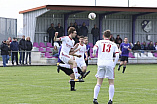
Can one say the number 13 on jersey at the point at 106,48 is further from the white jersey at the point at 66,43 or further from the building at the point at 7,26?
the building at the point at 7,26

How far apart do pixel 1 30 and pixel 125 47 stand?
1904 centimetres

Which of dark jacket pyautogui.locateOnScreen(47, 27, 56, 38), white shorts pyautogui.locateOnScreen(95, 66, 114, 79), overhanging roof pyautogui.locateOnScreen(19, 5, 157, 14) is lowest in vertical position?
white shorts pyautogui.locateOnScreen(95, 66, 114, 79)

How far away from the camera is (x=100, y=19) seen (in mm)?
39125

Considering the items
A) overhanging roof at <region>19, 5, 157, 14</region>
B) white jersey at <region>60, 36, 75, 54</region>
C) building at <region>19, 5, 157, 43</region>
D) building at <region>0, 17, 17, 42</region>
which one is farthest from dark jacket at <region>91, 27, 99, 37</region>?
white jersey at <region>60, 36, 75, 54</region>

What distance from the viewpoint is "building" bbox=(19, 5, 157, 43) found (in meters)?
36.0

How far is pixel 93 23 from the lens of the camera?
39.5 meters

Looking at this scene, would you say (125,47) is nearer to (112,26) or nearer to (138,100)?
(138,100)

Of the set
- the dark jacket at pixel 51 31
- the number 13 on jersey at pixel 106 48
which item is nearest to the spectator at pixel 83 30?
the dark jacket at pixel 51 31

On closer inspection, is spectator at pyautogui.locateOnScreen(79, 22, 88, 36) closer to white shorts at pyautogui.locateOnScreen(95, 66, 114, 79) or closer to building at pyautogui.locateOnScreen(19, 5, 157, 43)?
building at pyautogui.locateOnScreen(19, 5, 157, 43)

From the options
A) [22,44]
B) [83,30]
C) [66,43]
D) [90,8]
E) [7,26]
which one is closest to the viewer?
[66,43]

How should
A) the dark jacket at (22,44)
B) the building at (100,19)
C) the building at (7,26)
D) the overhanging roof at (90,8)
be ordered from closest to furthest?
the dark jacket at (22,44) < the overhanging roof at (90,8) < the building at (100,19) < the building at (7,26)

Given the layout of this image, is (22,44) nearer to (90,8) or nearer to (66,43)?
(90,8)

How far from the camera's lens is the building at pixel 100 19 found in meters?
36.0

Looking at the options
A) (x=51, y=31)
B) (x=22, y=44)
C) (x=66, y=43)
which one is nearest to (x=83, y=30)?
(x=51, y=31)
